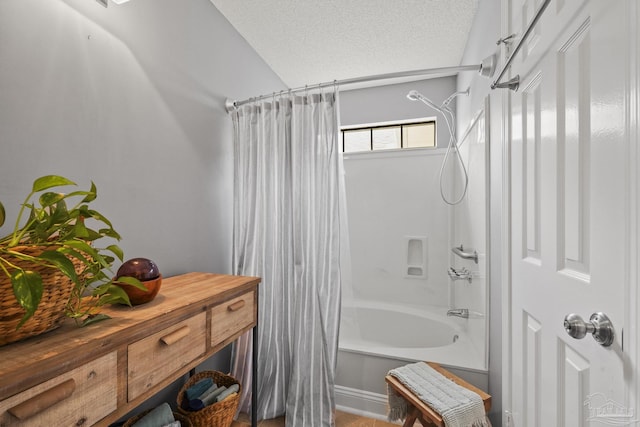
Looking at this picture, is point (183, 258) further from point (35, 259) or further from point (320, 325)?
point (35, 259)

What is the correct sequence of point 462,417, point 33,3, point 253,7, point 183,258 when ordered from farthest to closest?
point 253,7 < point 183,258 < point 462,417 < point 33,3

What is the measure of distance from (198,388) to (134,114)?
4.30 feet

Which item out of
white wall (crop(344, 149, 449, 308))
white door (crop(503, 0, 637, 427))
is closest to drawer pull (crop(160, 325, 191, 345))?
white door (crop(503, 0, 637, 427))

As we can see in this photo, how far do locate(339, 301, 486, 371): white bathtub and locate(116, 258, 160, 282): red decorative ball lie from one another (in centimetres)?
120

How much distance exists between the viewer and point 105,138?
3.83 feet

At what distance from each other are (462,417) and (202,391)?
3.79ft

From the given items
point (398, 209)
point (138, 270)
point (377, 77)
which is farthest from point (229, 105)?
point (398, 209)

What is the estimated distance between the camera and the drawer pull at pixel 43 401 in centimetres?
54

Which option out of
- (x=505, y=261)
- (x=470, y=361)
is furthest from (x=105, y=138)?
(x=470, y=361)

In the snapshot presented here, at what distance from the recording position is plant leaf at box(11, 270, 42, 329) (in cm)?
55

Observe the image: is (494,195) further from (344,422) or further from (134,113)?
(134,113)

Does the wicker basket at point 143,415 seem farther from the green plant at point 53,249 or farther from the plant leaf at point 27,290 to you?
the plant leaf at point 27,290

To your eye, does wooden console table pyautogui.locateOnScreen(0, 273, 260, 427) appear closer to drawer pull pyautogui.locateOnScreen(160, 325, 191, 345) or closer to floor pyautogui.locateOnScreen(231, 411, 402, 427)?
drawer pull pyautogui.locateOnScreen(160, 325, 191, 345)

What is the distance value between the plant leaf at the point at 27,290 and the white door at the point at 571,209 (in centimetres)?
115
